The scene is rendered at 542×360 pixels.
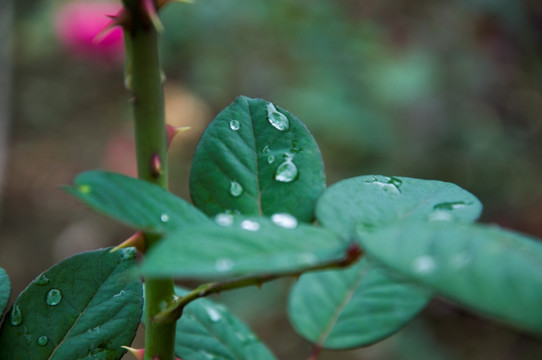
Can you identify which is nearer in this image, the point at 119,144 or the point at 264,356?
the point at 264,356

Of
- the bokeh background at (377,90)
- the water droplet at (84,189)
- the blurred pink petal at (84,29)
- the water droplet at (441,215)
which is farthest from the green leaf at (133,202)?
the blurred pink petal at (84,29)

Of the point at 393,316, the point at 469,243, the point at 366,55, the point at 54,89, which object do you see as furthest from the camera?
the point at 54,89

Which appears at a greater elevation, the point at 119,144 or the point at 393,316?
the point at 393,316

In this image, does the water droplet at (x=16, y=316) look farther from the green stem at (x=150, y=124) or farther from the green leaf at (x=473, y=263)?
the green leaf at (x=473, y=263)

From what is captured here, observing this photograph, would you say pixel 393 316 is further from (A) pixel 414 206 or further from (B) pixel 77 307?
(B) pixel 77 307

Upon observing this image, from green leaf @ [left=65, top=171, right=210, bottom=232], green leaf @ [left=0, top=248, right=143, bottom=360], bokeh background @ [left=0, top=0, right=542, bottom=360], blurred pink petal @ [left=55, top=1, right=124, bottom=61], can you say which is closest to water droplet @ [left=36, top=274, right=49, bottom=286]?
green leaf @ [left=0, top=248, right=143, bottom=360]

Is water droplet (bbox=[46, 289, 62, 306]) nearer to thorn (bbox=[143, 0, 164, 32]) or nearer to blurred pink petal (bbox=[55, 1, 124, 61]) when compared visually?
thorn (bbox=[143, 0, 164, 32])

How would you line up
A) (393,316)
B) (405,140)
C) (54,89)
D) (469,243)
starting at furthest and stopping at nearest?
(54,89), (405,140), (393,316), (469,243)

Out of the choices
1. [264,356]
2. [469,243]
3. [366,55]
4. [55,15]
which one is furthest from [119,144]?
[469,243]
